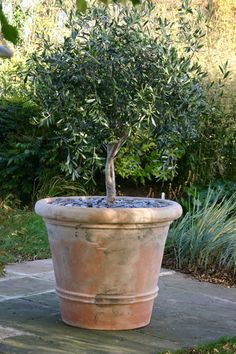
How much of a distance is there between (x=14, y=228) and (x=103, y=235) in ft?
13.4

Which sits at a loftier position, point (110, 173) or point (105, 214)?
point (110, 173)

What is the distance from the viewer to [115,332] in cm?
486

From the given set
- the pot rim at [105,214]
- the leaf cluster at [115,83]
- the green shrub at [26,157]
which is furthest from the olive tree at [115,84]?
the green shrub at [26,157]

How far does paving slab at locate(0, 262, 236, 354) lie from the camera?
456 cm

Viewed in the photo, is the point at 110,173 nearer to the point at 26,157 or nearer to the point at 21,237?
the point at 21,237

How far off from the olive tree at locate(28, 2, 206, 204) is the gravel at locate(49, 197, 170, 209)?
0.34 feet

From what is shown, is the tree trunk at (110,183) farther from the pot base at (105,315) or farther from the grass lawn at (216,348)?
the grass lawn at (216,348)

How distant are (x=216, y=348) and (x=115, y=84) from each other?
189cm

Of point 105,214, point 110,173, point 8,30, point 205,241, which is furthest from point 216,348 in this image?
point 8,30

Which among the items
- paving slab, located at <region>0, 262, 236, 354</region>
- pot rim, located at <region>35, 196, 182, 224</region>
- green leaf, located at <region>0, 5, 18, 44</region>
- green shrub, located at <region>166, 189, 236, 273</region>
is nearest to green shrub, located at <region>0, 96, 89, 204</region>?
green shrub, located at <region>166, 189, 236, 273</region>

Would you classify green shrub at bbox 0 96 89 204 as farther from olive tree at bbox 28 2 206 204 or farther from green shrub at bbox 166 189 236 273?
olive tree at bbox 28 2 206 204

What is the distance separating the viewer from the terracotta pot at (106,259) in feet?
15.5

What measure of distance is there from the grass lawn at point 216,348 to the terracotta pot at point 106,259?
1.79 feet

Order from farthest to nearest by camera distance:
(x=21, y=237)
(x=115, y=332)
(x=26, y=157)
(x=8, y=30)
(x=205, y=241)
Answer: (x=26, y=157) → (x=21, y=237) → (x=205, y=241) → (x=115, y=332) → (x=8, y=30)
